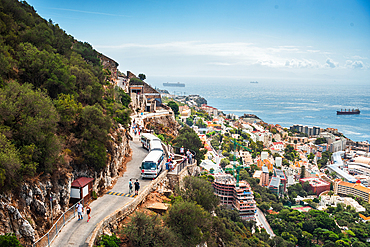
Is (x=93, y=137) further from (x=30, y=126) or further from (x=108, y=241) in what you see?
(x=108, y=241)

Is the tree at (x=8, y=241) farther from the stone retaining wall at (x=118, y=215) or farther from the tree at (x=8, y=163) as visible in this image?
the stone retaining wall at (x=118, y=215)

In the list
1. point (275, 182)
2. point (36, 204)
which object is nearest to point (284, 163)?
point (275, 182)

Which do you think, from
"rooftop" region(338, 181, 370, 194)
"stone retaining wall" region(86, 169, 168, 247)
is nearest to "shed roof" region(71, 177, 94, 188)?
"stone retaining wall" region(86, 169, 168, 247)

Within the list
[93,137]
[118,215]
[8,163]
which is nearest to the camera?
[8,163]

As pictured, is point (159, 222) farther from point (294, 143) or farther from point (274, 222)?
point (294, 143)

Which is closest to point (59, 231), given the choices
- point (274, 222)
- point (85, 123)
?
point (85, 123)

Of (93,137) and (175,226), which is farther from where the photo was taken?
(93,137)

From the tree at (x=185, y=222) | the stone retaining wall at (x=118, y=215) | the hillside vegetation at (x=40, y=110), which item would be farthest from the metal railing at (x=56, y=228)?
the tree at (x=185, y=222)

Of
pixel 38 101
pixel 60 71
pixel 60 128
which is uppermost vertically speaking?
pixel 60 71
